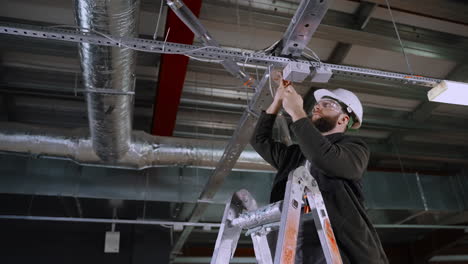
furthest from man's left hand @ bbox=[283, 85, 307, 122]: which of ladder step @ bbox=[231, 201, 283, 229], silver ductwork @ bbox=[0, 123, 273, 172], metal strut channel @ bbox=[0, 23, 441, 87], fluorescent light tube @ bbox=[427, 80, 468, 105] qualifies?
silver ductwork @ bbox=[0, 123, 273, 172]

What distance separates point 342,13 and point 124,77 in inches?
70.3

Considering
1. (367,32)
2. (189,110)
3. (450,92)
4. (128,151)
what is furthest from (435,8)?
(128,151)

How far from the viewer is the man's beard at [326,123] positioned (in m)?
1.48

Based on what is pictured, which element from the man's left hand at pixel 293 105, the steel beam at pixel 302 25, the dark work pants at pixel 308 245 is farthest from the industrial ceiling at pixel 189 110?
the dark work pants at pixel 308 245

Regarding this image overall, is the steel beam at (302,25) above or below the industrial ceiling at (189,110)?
below

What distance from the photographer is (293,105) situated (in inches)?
50.8

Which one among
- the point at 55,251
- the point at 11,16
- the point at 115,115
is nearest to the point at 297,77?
the point at 115,115

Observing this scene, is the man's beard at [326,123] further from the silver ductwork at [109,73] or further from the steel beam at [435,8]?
the steel beam at [435,8]

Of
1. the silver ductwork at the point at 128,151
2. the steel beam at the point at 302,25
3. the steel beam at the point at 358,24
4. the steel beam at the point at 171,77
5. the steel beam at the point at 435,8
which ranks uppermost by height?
the steel beam at the point at 358,24

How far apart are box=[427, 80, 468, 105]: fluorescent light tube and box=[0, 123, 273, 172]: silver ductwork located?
1.78 m

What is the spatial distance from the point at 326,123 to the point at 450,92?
0.87 metres

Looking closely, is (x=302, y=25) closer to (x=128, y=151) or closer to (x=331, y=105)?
(x=331, y=105)

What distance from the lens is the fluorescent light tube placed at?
191 cm

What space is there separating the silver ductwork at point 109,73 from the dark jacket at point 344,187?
1.04m
